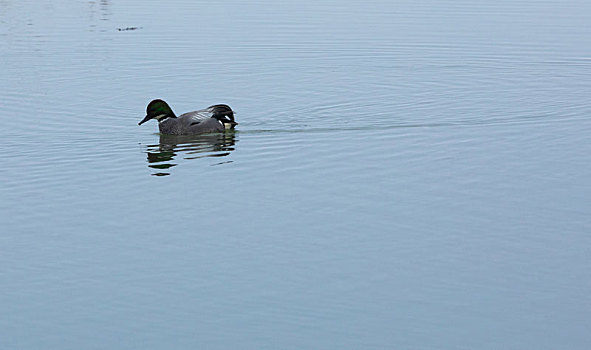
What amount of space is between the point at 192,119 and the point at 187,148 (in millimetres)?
823

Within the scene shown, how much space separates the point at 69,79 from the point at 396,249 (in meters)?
12.1

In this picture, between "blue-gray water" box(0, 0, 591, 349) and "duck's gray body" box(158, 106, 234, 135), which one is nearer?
"blue-gray water" box(0, 0, 591, 349)

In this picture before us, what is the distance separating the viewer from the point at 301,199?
39.7ft

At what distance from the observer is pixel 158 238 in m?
10.7

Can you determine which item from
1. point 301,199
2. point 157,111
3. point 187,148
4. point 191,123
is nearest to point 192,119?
point 191,123

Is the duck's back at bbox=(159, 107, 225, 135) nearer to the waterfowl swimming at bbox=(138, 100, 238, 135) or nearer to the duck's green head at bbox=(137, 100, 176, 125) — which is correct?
the waterfowl swimming at bbox=(138, 100, 238, 135)

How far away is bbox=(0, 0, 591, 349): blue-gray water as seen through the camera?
8523mm

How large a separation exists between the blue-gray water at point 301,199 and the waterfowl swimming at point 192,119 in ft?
0.69

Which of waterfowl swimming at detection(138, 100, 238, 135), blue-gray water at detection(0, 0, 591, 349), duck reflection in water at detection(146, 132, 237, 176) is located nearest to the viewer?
blue-gray water at detection(0, 0, 591, 349)

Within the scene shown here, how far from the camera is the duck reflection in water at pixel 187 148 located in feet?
48.0

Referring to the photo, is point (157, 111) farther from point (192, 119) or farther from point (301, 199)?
point (301, 199)

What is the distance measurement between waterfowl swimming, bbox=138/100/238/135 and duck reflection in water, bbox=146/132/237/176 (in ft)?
0.34

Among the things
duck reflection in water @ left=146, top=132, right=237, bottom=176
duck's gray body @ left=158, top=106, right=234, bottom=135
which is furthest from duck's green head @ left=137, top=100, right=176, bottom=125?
duck reflection in water @ left=146, top=132, right=237, bottom=176

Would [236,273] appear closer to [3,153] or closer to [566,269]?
[566,269]
